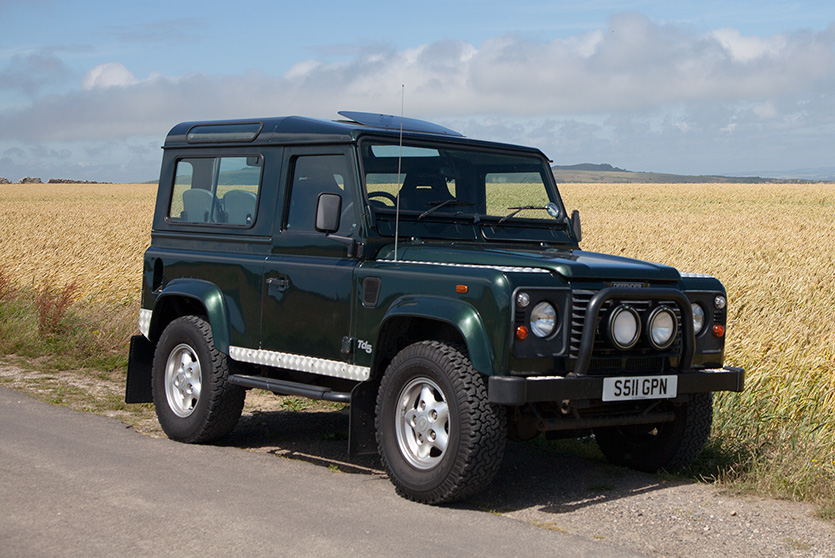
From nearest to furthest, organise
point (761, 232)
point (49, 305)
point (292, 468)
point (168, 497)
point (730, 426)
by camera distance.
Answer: point (168, 497) < point (292, 468) < point (730, 426) < point (49, 305) < point (761, 232)

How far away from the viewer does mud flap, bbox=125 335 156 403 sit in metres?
7.97

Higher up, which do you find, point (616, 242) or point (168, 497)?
point (616, 242)

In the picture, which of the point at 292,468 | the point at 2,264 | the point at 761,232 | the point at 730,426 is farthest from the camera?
the point at 761,232

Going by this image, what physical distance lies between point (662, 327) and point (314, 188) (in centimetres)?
256

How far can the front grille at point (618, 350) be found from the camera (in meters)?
5.51

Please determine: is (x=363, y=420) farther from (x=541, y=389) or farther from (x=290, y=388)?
(x=541, y=389)

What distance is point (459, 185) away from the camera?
6902mm

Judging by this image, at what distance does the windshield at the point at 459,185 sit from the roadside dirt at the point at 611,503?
1730mm

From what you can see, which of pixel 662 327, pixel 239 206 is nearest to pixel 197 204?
pixel 239 206

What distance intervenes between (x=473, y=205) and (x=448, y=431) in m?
1.90

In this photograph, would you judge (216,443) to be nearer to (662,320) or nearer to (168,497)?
(168,497)

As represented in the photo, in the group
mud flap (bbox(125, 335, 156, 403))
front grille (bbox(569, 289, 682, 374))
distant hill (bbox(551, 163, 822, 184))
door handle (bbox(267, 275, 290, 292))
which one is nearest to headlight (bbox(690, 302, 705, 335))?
front grille (bbox(569, 289, 682, 374))

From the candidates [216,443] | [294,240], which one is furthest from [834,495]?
[216,443]

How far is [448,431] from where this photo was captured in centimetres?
556
